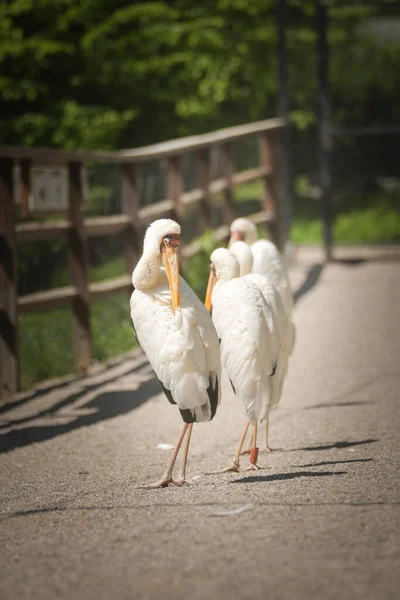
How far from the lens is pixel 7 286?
8273mm

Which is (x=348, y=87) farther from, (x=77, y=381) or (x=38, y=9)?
(x=77, y=381)

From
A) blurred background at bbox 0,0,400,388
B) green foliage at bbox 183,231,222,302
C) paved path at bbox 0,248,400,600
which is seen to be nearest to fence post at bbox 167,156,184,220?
green foliage at bbox 183,231,222,302

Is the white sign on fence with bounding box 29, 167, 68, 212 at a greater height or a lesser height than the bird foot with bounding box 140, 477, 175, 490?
greater

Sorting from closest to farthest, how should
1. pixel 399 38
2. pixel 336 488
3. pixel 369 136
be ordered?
pixel 336 488 < pixel 369 136 < pixel 399 38

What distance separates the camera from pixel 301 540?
14.4 feet

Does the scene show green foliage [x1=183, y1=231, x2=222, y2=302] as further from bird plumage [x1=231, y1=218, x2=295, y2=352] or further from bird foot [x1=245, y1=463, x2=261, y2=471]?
bird foot [x1=245, y1=463, x2=261, y2=471]

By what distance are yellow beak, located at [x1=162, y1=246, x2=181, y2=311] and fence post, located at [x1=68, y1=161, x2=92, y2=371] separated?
3.64 meters

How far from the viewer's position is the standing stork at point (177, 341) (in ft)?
18.1

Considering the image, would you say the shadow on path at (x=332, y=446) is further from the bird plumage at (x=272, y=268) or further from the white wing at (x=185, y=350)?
the bird plumage at (x=272, y=268)

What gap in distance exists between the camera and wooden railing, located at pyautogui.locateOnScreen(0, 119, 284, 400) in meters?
A: 8.28

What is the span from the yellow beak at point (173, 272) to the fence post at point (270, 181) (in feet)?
30.1

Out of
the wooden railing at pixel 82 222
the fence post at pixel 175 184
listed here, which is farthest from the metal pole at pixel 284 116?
the fence post at pixel 175 184

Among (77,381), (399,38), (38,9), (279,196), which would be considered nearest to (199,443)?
(77,381)

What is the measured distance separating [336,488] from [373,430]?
158 centimetres
